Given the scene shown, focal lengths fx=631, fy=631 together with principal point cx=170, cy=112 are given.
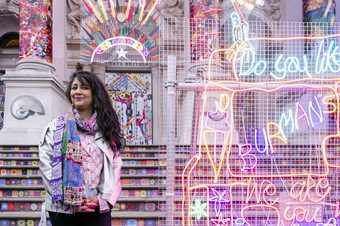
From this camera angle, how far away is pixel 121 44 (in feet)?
52.5

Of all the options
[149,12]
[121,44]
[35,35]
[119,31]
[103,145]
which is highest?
[149,12]

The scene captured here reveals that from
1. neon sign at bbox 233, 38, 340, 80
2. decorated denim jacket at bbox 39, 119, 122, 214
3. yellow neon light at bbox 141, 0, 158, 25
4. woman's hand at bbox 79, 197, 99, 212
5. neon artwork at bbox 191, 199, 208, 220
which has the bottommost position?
neon artwork at bbox 191, 199, 208, 220

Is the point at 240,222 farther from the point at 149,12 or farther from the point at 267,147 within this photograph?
the point at 149,12

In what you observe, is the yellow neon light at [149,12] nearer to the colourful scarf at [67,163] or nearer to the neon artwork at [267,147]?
the neon artwork at [267,147]

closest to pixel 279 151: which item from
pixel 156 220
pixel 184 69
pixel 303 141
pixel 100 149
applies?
pixel 303 141

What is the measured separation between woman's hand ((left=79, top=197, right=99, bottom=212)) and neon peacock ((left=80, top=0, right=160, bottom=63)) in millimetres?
12795

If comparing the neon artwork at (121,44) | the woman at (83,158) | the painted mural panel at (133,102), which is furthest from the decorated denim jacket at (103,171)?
the neon artwork at (121,44)

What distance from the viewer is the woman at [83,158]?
3176mm

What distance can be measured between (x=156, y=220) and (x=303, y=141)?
2696mm

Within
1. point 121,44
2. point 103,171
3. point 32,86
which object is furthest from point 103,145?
point 121,44

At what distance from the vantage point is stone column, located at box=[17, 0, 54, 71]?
509 inches

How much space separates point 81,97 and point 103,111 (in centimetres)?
14

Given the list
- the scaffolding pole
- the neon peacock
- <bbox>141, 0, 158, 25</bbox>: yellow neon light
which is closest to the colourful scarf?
the scaffolding pole

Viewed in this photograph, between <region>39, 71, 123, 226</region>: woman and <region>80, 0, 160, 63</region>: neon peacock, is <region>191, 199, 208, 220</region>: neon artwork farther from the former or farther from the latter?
<region>80, 0, 160, 63</region>: neon peacock
